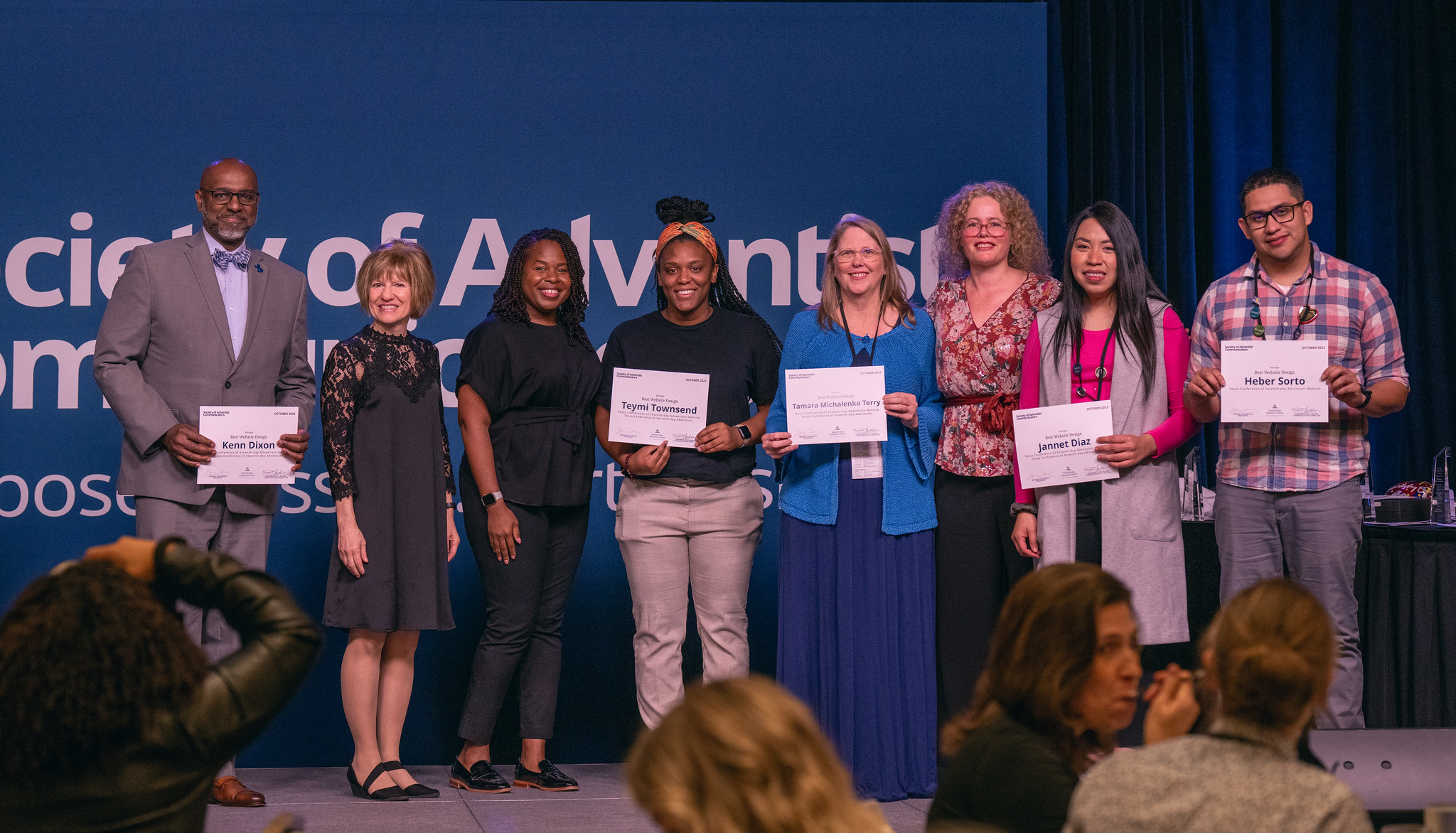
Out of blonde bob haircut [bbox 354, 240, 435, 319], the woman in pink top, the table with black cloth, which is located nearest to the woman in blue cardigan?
the woman in pink top

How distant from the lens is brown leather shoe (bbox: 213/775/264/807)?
159 inches

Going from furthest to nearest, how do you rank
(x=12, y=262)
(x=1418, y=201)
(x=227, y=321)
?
(x=1418, y=201) < (x=12, y=262) < (x=227, y=321)

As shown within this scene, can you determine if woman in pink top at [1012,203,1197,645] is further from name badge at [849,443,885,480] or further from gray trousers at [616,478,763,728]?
gray trousers at [616,478,763,728]

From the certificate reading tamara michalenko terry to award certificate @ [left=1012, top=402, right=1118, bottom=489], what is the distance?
2238 mm

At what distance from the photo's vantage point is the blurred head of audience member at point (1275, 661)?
1597mm

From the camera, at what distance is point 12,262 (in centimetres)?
496

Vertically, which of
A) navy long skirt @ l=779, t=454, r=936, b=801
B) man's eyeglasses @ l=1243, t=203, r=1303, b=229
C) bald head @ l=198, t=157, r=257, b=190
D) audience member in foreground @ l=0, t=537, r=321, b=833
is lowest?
navy long skirt @ l=779, t=454, r=936, b=801

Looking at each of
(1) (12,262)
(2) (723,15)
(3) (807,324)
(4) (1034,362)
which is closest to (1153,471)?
(4) (1034,362)

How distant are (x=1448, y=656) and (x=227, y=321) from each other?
405 cm

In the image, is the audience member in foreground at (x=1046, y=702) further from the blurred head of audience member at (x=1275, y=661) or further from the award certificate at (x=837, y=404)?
Answer: the award certificate at (x=837, y=404)

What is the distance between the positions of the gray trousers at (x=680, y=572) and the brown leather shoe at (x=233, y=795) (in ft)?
4.02

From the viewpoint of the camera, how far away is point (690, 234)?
427cm

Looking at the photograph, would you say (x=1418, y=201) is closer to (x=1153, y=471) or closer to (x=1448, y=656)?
(x=1448, y=656)

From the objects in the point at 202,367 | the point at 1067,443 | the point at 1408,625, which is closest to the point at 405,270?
the point at 202,367
